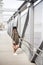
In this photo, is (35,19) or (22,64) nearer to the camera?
(22,64)

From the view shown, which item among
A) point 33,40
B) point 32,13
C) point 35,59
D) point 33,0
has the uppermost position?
point 33,0

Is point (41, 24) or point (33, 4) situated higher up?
point (33, 4)

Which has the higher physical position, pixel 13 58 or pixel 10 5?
pixel 10 5

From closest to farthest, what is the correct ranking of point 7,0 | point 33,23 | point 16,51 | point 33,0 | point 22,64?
point 22,64 → point 33,0 → point 33,23 → point 16,51 → point 7,0

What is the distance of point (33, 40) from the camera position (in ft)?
23.2

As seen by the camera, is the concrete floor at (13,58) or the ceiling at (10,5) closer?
the concrete floor at (13,58)

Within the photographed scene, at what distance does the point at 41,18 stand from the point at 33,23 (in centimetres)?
135

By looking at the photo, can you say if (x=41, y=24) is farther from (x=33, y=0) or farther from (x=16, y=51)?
(x=16, y=51)

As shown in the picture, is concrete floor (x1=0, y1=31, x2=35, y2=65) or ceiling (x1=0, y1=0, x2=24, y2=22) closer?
concrete floor (x1=0, y1=31, x2=35, y2=65)

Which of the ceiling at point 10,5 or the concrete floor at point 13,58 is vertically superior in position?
the ceiling at point 10,5

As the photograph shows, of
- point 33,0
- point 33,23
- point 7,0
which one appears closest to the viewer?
point 33,0

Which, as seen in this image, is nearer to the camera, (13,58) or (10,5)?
(13,58)

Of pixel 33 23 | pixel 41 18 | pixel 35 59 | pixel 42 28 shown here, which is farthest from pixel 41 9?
pixel 35 59

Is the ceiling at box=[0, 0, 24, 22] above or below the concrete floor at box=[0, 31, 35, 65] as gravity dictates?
above
